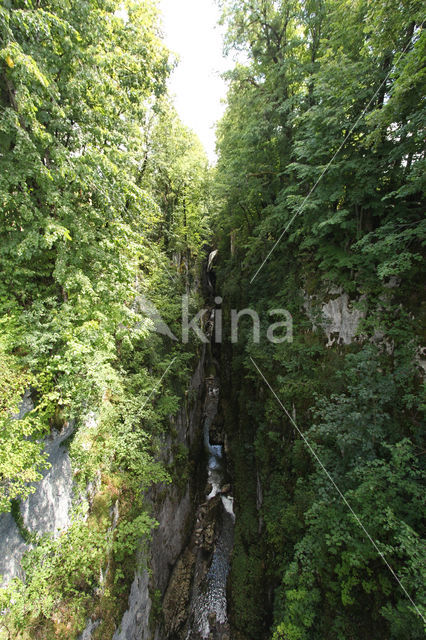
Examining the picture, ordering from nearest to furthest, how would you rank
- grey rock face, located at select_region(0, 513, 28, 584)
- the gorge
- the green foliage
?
grey rock face, located at select_region(0, 513, 28, 584) → the gorge → the green foliage

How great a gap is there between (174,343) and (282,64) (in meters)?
12.5

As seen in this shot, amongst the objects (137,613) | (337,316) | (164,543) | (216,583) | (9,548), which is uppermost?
(337,316)

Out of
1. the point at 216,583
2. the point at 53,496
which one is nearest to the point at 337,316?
the point at 53,496

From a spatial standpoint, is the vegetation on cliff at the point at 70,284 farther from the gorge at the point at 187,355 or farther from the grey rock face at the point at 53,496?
the grey rock face at the point at 53,496

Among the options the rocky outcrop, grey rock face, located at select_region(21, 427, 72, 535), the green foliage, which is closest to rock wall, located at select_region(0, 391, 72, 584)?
grey rock face, located at select_region(21, 427, 72, 535)

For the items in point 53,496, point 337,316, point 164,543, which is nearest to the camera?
point 53,496

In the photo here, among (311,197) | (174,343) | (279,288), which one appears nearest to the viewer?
(311,197)

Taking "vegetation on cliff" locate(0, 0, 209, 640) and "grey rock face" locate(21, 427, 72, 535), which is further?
"grey rock face" locate(21, 427, 72, 535)

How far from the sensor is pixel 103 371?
531 centimetres

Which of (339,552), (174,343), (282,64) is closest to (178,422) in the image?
(174,343)

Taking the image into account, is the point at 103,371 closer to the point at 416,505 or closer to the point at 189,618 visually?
the point at 416,505

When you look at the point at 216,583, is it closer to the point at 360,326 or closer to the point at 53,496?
the point at 53,496

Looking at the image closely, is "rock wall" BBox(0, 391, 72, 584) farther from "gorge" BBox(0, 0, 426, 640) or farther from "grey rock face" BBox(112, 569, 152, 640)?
"grey rock face" BBox(112, 569, 152, 640)

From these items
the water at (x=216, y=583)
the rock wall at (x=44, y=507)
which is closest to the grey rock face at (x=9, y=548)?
the rock wall at (x=44, y=507)
